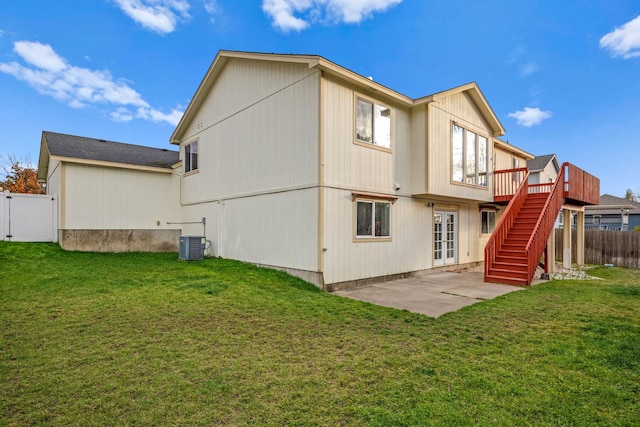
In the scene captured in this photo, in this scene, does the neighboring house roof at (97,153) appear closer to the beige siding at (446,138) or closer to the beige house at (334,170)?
the beige house at (334,170)

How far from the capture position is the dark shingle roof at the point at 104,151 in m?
12.4

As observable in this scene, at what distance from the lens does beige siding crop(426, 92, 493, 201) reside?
32.6 ft

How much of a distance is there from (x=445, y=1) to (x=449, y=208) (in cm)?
966

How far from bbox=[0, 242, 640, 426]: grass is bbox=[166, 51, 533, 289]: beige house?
7.60 ft

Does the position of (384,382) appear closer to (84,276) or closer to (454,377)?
(454,377)

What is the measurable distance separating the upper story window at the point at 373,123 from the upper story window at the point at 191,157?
796 cm

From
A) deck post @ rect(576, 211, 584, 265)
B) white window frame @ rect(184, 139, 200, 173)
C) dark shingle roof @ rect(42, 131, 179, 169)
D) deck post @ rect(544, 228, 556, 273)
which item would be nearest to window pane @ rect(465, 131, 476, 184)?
deck post @ rect(544, 228, 556, 273)

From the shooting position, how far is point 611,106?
21875 millimetres

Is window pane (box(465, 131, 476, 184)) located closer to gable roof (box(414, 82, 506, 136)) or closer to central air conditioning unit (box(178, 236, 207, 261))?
gable roof (box(414, 82, 506, 136))

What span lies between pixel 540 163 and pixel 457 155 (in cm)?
1920

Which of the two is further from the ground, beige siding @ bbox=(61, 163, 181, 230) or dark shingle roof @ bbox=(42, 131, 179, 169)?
dark shingle roof @ bbox=(42, 131, 179, 169)

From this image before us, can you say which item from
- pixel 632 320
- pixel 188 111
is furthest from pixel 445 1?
pixel 632 320

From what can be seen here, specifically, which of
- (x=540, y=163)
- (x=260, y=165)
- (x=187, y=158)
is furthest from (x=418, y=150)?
(x=540, y=163)

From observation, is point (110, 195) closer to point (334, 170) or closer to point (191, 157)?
point (191, 157)
